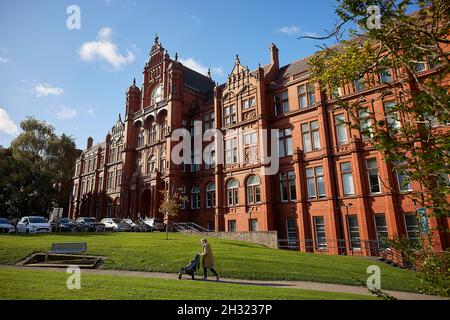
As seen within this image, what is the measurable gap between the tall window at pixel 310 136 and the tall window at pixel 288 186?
3.21 meters

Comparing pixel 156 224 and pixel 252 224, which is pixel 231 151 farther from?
pixel 156 224

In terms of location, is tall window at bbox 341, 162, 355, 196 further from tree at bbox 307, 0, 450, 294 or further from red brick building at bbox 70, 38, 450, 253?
tree at bbox 307, 0, 450, 294

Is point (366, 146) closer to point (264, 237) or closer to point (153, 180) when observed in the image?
point (264, 237)

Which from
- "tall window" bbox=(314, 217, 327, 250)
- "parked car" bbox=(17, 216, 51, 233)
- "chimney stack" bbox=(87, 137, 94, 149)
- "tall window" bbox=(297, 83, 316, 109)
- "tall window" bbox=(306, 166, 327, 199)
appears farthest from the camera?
"chimney stack" bbox=(87, 137, 94, 149)

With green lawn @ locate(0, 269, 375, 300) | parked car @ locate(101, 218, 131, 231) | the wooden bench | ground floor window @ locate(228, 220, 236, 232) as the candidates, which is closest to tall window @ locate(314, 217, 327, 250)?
ground floor window @ locate(228, 220, 236, 232)

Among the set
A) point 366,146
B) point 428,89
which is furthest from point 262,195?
point 428,89

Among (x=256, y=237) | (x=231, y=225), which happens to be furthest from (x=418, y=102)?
(x=231, y=225)

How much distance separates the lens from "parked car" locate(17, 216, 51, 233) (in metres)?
30.4

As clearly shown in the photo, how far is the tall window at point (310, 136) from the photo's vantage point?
31234mm

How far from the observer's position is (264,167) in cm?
3269

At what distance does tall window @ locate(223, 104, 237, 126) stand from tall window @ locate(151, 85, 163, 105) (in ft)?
41.2

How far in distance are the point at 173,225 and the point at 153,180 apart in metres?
7.63

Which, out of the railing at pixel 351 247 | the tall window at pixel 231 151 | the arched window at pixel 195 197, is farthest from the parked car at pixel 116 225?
the railing at pixel 351 247

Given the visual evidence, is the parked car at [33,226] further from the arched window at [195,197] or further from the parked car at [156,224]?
the arched window at [195,197]
